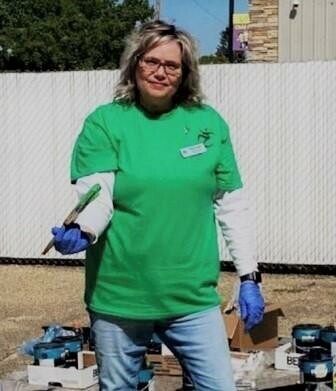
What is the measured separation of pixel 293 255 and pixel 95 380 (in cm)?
479

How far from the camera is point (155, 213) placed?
3.51 m

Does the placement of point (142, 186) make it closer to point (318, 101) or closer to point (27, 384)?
point (27, 384)

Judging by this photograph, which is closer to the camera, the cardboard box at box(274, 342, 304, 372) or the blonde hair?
the blonde hair

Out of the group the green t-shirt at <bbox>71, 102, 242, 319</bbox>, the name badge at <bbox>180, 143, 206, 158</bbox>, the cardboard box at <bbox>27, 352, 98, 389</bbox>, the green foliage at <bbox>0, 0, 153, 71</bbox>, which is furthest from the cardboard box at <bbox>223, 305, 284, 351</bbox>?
the green foliage at <bbox>0, 0, 153, 71</bbox>

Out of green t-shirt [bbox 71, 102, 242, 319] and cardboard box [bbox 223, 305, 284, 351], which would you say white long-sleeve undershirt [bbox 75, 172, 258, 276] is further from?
cardboard box [bbox 223, 305, 284, 351]

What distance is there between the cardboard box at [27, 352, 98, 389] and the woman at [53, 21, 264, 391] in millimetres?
1911

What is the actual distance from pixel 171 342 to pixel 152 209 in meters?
0.52

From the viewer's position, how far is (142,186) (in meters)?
3.49

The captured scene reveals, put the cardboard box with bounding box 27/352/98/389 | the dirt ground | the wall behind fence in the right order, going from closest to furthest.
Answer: the cardboard box with bounding box 27/352/98/389, the dirt ground, the wall behind fence

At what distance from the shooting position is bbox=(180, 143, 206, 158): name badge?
355 centimetres

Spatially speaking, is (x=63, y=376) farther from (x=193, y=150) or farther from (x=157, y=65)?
(x=157, y=65)

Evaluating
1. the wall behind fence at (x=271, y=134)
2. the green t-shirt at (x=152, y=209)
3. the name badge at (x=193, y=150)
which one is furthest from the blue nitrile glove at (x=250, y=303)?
the wall behind fence at (x=271, y=134)

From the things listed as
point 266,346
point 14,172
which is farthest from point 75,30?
point 266,346

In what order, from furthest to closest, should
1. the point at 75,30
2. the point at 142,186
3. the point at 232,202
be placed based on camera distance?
the point at 75,30 → the point at 232,202 → the point at 142,186
